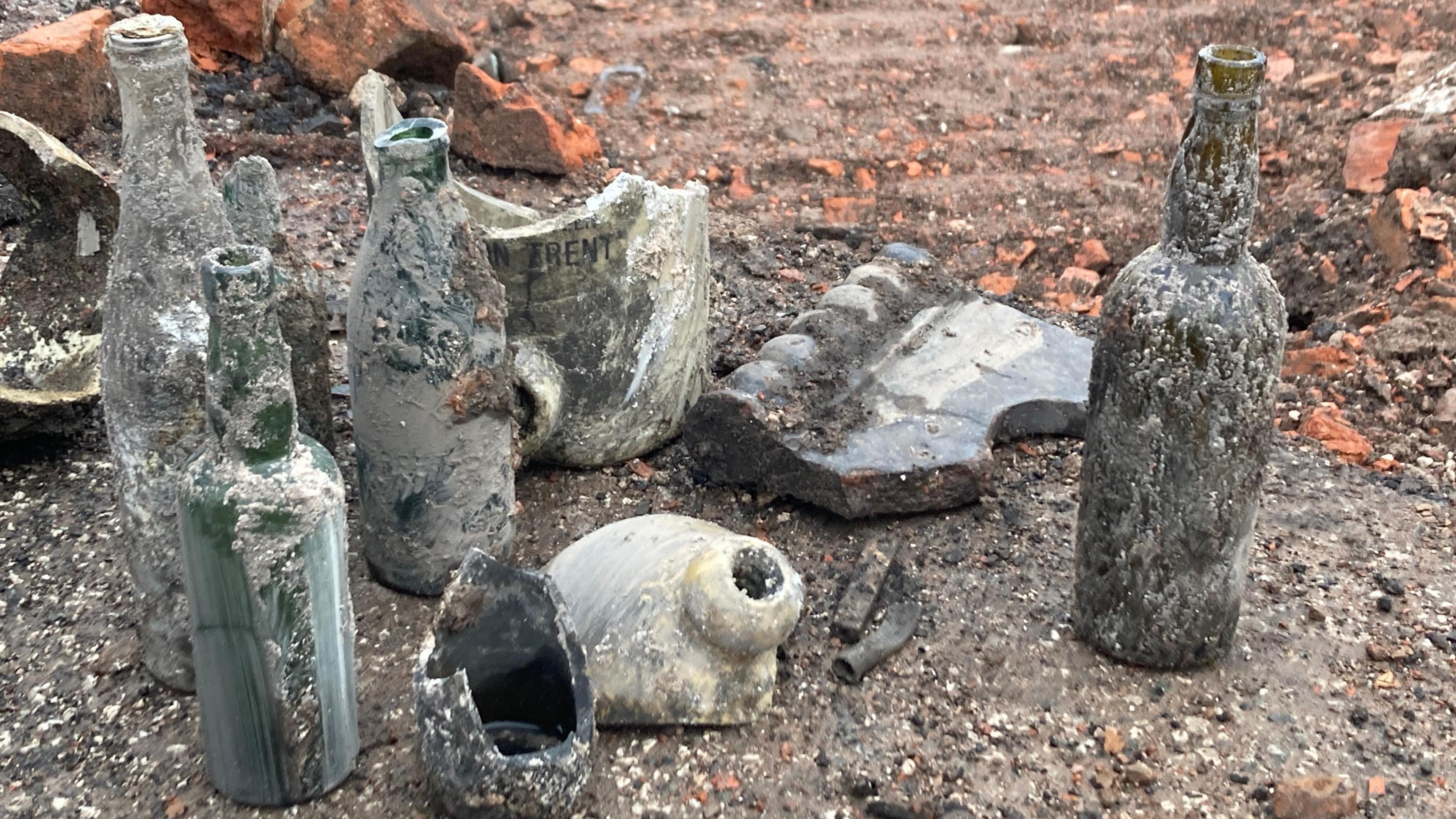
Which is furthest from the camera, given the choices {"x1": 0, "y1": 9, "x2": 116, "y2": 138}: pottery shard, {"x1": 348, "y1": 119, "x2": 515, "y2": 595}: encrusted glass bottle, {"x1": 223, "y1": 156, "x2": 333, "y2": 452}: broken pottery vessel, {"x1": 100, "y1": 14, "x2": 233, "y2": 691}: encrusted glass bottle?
{"x1": 0, "y1": 9, "x2": 116, "y2": 138}: pottery shard

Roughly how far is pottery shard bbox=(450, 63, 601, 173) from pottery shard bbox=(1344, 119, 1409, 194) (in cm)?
318

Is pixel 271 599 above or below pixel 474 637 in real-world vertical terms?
above

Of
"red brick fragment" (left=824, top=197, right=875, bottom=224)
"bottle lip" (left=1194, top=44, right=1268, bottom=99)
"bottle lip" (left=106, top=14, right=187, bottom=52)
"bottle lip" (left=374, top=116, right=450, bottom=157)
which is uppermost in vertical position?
A: "bottle lip" (left=106, top=14, right=187, bottom=52)

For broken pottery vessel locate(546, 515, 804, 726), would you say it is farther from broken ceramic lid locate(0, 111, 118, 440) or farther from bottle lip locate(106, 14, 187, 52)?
broken ceramic lid locate(0, 111, 118, 440)

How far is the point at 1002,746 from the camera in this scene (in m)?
2.67

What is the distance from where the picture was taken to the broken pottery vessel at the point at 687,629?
2.61 meters

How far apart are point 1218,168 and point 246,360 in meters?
1.74

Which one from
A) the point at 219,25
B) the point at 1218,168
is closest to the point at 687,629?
the point at 1218,168

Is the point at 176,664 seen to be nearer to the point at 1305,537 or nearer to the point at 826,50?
the point at 1305,537

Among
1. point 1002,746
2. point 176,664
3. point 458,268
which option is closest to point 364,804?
point 176,664

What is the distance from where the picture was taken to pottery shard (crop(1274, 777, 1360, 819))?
8.09 feet

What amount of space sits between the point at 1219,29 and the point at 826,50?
→ 219 centimetres

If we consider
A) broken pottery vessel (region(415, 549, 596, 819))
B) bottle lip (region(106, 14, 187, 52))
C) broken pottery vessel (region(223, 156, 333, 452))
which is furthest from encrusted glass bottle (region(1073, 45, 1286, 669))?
bottle lip (region(106, 14, 187, 52))

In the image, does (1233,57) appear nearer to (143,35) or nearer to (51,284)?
(143,35)
